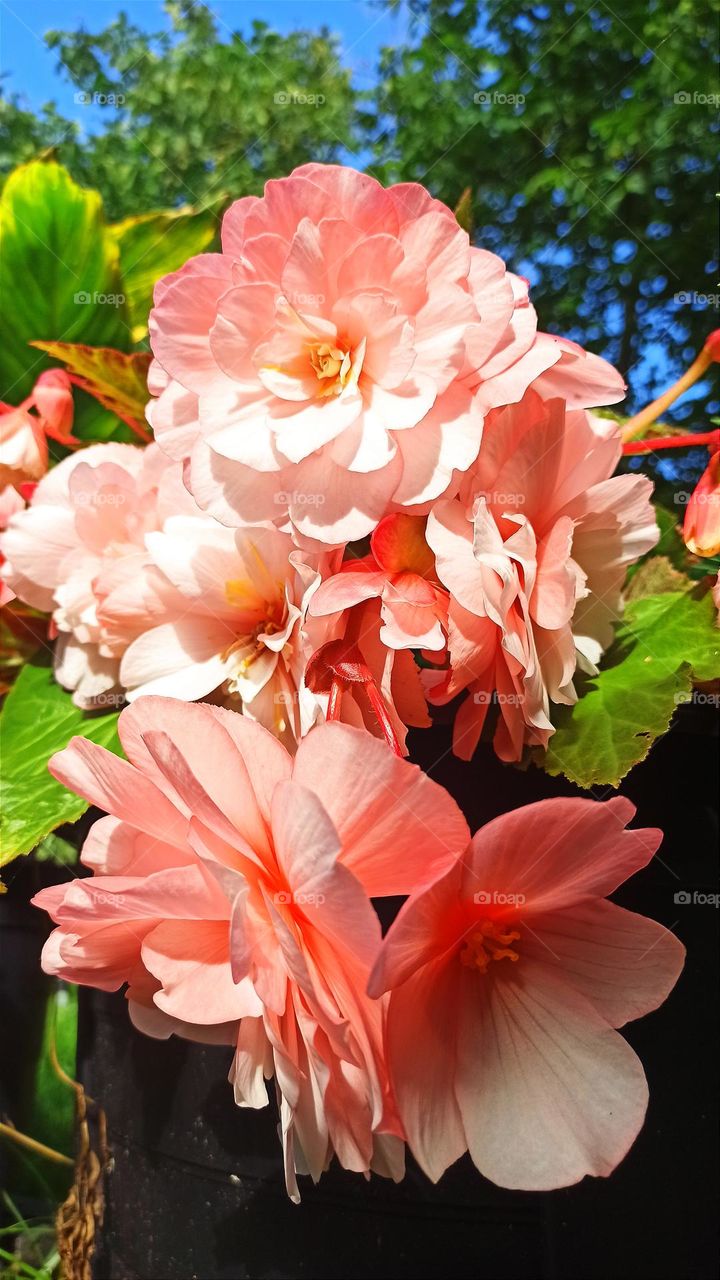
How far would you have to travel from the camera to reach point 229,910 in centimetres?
29

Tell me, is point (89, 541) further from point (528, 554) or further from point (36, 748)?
point (528, 554)

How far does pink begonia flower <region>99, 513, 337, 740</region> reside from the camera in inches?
14.8

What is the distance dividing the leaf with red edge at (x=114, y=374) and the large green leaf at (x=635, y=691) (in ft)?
0.95

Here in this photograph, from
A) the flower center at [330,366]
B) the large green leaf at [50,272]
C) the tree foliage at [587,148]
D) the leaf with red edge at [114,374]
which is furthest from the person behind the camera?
the tree foliage at [587,148]

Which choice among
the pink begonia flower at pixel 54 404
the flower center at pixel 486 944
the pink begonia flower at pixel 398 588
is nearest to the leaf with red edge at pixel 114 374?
the pink begonia flower at pixel 54 404

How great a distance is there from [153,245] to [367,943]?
628 millimetres

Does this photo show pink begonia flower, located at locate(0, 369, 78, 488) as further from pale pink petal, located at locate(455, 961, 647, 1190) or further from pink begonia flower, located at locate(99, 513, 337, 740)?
pale pink petal, located at locate(455, 961, 647, 1190)

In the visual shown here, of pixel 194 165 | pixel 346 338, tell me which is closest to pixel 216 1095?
pixel 346 338

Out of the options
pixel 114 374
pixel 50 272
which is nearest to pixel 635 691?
pixel 114 374

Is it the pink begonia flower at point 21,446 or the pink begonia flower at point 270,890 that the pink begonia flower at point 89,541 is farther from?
the pink begonia flower at point 270,890

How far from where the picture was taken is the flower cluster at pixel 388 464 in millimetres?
334

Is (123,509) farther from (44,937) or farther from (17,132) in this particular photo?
(17,132)

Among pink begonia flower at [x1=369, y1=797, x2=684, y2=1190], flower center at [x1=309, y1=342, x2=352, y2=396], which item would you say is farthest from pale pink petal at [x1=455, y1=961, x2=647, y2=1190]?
flower center at [x1=309, y1=342, x2=352, y2=396]

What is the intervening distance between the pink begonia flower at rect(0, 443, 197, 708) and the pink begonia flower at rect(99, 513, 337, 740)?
0.8 inches
